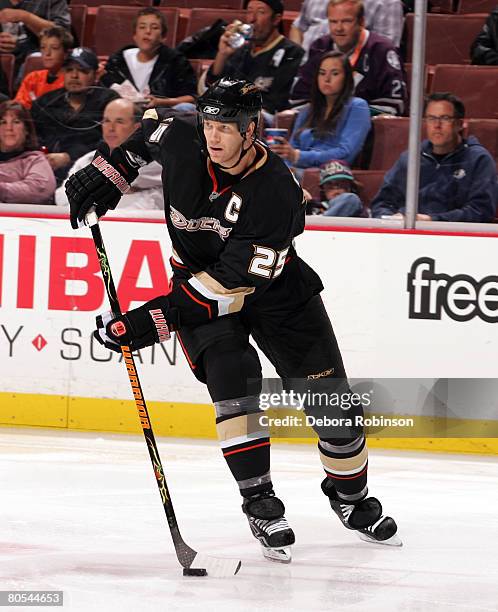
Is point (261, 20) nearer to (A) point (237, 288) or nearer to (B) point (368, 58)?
(B) point (368, 58)

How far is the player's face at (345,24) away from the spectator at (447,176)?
0.40 meters

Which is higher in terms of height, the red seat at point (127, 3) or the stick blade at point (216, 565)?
the red seat at point (127, 3)

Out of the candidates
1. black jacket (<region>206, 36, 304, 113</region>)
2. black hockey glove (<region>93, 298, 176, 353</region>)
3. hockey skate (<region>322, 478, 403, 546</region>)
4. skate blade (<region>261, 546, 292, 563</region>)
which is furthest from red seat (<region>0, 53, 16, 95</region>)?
skate blade (<region>261, 546, 292, 563</region>)

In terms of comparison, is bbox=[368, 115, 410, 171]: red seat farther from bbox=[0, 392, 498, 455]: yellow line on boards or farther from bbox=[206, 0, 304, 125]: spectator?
bbox=[0, 392, 498, 455]: yellow line on boards

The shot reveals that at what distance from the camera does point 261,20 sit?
4945 mm

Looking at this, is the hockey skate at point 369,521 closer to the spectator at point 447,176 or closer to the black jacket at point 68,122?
the spectator at point 447,176

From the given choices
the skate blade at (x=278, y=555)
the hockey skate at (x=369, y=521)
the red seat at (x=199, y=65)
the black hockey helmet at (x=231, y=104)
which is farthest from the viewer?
the red seat at (x=199, y=65)

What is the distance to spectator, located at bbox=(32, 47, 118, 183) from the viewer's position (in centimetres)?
499

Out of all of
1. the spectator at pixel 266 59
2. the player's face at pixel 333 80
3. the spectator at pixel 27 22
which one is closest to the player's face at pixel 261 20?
the spectator at pixel 266 59

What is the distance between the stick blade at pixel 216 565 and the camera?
3.03 meters

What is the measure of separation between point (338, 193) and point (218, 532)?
1.75 m

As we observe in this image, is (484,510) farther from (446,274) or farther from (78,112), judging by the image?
(78,112)

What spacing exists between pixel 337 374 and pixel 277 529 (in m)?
0.45

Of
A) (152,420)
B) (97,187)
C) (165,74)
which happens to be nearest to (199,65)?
(165,74)
